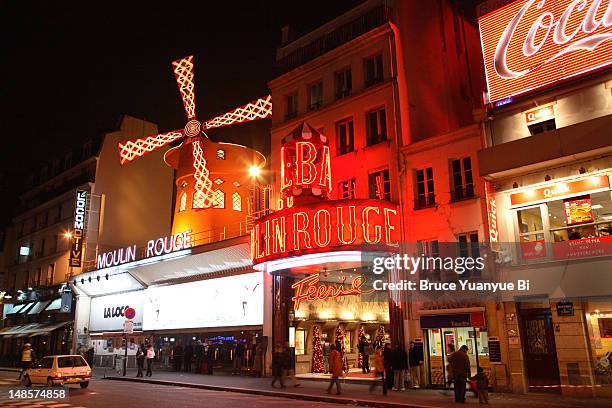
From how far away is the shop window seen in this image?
72.4 ft

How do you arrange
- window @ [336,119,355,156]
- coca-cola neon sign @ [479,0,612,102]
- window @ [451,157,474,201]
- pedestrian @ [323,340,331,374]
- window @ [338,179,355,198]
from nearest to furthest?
coca-cola neon sign @ [479,0,612,102]
window @ [451,157,474,201]
window @ [338,179,355,198]
window @ [336,119,355,156]
pedestrian @ [323,340,331,374]

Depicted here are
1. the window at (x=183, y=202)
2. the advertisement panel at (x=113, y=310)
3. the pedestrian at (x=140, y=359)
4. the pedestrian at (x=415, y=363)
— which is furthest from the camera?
the advertisement panel at (x=113, y=310)

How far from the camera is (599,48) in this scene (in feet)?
47.9

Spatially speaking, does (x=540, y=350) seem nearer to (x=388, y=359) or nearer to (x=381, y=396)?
(x=388, y=359)

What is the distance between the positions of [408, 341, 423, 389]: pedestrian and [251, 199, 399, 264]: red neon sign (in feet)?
11.3

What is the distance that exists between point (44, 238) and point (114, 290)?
1260cm

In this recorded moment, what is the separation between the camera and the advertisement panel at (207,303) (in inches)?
919

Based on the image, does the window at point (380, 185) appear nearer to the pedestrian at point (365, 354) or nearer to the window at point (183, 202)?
the pedestrian at point (365, 354)

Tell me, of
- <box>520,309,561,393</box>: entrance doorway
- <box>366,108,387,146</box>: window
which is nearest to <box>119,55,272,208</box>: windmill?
<box>366,108,387,146</box>: window

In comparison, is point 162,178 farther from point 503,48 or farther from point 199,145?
point 503,48

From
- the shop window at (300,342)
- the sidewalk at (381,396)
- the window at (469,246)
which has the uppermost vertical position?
the window at (469,246)

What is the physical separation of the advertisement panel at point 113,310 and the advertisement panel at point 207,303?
114 cm

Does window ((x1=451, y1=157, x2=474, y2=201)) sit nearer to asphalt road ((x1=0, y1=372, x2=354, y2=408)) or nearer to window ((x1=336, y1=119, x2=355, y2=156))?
window ((x1=336, y1=119, x2=355, y2=156))

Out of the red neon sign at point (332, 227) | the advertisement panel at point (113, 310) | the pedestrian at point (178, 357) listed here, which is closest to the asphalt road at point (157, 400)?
the red neon sign at point (332, 227)
